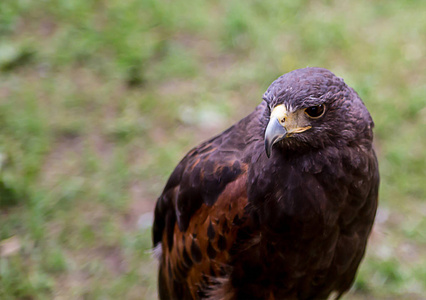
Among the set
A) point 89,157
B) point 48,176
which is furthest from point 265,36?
point 48,176

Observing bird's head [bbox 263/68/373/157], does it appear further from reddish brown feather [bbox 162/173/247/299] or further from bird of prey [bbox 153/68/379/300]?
reddish brown feather [bbox 162/173/247/299]

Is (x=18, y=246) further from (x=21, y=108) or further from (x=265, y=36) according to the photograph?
(x=265, y=36)

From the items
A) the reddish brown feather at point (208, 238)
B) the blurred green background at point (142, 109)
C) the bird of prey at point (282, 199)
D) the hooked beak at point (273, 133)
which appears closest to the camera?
the hooked beak at point (273, 133)

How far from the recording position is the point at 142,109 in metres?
5.23

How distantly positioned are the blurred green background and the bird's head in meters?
2.06

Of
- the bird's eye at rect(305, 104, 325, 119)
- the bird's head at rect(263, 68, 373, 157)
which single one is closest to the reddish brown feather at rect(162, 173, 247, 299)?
the bird's head at rect(263, 68, 373, 157)

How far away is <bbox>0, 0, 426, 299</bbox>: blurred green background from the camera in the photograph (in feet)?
13.7

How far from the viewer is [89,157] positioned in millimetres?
4734

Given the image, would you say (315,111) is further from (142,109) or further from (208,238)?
(142,109)

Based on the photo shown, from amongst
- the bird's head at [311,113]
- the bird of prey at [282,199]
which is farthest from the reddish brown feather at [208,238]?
the bird's head at [311,113]

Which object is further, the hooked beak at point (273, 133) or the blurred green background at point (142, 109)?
the blurred green background at point (142, 109)

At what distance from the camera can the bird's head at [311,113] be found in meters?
2.46

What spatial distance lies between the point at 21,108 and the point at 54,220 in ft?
4.00

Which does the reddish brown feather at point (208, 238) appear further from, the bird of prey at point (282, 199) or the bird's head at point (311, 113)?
the bird's head at point (311, 113)
